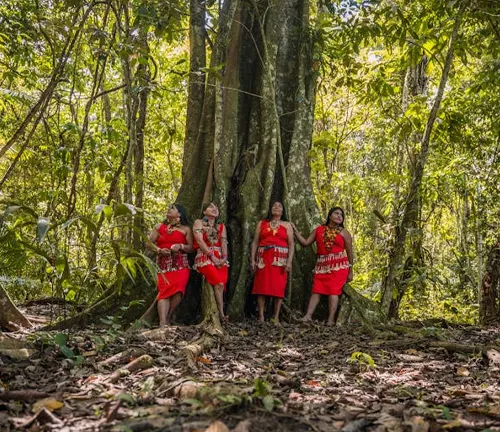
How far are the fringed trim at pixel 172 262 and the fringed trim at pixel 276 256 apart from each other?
901 millimetres

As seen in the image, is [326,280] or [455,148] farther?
[455,148]

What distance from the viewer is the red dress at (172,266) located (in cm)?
570

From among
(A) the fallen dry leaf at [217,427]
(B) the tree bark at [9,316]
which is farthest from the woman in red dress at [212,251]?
(A) the fallen dry leaf at [217,427]

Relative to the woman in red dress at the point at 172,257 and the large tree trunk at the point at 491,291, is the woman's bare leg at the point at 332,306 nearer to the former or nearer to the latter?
the woman in red dress at the point at 172,257

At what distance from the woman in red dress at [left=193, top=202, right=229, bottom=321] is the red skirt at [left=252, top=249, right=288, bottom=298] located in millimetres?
444

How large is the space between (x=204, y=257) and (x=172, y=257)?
370 mm

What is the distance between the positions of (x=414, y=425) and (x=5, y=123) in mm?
9425

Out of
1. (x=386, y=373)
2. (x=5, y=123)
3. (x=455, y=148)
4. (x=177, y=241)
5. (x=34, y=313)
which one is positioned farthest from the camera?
(x=5, y=123)

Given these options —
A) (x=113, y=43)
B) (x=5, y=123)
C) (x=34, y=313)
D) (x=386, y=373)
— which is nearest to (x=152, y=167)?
(x=5, y=123)

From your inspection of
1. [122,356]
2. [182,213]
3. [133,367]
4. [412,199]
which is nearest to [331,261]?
[412,199]

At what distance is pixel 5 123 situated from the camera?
9727mm

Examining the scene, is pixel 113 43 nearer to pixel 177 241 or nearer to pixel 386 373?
pixel 177 241

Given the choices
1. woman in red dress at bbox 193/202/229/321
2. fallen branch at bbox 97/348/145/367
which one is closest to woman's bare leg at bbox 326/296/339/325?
woman in red dress at bbox 193/202/229/321

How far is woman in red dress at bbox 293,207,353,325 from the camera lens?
6249 millimetres
